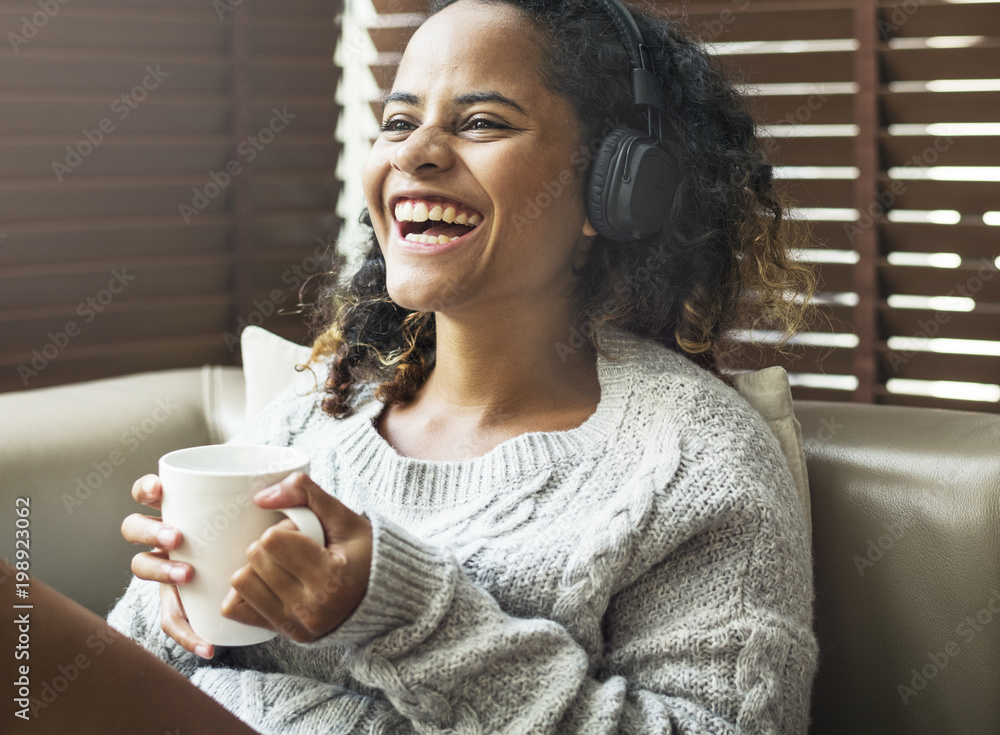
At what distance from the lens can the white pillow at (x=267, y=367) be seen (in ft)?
5.07

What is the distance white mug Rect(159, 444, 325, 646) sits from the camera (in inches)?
31.2

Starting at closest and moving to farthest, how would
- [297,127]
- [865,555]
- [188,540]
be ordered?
[188,540]
[865,555]
[297,127]

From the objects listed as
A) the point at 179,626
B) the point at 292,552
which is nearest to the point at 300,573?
the point at 292,552

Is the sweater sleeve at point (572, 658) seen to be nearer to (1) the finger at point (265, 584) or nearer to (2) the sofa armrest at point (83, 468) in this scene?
(1) the finger at point (265, 584)

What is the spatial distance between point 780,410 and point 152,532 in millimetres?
776

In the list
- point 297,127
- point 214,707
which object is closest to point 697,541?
point 214,707

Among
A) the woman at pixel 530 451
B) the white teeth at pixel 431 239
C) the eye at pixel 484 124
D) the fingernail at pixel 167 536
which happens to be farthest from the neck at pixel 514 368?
the fingernail at pixel 167 536

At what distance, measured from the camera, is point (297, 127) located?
238 cm

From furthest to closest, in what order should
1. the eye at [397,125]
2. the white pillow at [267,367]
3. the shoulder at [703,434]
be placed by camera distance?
the white pillow at [267,367]
the eye at [397,125]
the shoulder at [703,434]

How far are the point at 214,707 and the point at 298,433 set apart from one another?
1.71 ft

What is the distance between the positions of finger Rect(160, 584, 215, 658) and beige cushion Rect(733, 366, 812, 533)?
710 mm

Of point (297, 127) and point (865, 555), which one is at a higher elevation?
point (297, 127)

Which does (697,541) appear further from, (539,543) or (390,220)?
(390,220)

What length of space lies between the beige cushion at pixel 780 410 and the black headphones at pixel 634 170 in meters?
0.25
